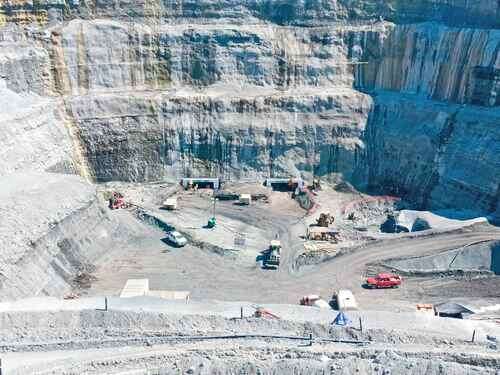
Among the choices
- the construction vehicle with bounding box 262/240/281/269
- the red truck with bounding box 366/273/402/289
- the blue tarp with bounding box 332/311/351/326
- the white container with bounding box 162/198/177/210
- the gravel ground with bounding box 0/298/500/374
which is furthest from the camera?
the white container with bounding box 162/198/177/210

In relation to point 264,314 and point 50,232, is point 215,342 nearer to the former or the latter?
point 264,314

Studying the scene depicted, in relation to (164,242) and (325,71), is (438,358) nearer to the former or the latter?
(164,242)

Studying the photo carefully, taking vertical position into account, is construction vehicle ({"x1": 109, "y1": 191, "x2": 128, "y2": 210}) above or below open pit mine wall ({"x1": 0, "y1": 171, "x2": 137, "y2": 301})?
below

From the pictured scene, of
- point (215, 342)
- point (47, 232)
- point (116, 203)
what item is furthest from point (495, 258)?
point (47, 232)

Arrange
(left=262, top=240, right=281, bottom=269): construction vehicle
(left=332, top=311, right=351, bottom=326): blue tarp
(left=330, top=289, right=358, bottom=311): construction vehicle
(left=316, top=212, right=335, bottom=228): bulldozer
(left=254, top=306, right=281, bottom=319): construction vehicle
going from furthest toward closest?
1. (left=316, top=212, right=335, bottom=228): bulldozer
2. (left=262, top=240, right=281, bottom=269): construction vehicle
3. (left=330, top=289, right=358, bottom=311): construction vehicle
4. (left=254, top=306, right=281, bottom=319): construction vehicle
5. (left=332, top=311, right=351, bottom=326): blue tarp

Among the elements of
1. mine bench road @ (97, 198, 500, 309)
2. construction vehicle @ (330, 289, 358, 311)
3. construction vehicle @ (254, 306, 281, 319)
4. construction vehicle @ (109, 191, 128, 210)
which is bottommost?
mine bench road @ (97, 198, 500, 309)

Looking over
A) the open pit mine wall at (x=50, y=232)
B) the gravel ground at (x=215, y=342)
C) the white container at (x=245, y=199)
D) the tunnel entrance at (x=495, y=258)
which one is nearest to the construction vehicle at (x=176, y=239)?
the open pit mine wall at (x=50, y=232)

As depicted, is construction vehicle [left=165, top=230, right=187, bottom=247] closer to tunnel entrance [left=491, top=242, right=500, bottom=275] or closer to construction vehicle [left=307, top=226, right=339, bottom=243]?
construction vehicle [left=307, top=226, right=339, bottom=243]

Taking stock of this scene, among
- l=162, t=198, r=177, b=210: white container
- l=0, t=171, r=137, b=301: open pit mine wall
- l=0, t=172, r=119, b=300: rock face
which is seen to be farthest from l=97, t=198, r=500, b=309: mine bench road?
l=162, t=198, r=177, b=210: white container

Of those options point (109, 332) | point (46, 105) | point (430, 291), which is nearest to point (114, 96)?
point (46, 105)
